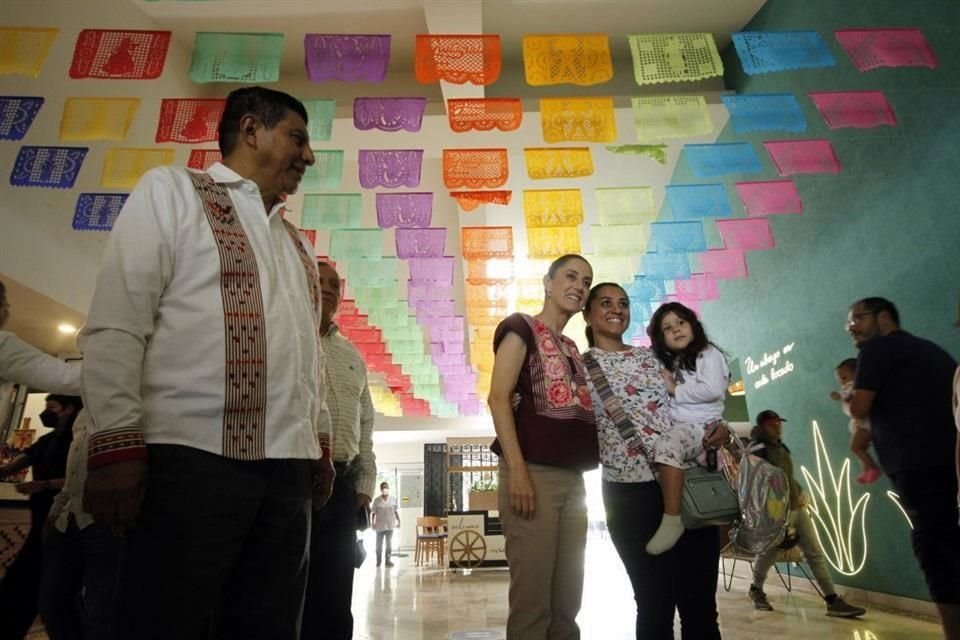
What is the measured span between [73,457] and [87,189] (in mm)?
4326

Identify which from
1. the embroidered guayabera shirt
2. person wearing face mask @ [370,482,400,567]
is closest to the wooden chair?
person wearing face mask @ [370,482,400,567]

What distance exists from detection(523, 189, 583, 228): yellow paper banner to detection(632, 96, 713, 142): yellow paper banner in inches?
39.1

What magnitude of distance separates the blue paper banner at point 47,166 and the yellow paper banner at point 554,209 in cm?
319

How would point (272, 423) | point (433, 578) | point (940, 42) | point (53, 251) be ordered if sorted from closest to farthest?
point (272, 423) → point (940, 42) → point (53, 251) → point (433, 578)

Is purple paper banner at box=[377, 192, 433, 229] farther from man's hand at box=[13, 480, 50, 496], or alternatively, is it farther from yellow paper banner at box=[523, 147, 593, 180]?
man's hand at box=[13, 480, 50, 496]

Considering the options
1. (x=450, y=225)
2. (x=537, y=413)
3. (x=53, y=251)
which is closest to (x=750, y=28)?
(x=450, y=225)

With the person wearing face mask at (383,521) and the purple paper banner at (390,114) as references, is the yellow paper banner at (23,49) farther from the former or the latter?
the person wearing face mask at (383,521)

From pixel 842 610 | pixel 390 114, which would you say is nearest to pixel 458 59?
pixel 390 114

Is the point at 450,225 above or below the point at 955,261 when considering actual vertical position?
above

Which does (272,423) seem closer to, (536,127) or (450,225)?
(536,127)

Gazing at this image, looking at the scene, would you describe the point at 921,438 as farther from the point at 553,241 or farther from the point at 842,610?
the point at 553,241

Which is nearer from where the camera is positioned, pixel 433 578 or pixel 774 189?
pixel 774 189

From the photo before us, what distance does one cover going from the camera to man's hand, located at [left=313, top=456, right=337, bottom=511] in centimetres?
127

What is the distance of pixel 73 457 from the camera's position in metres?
1.87
